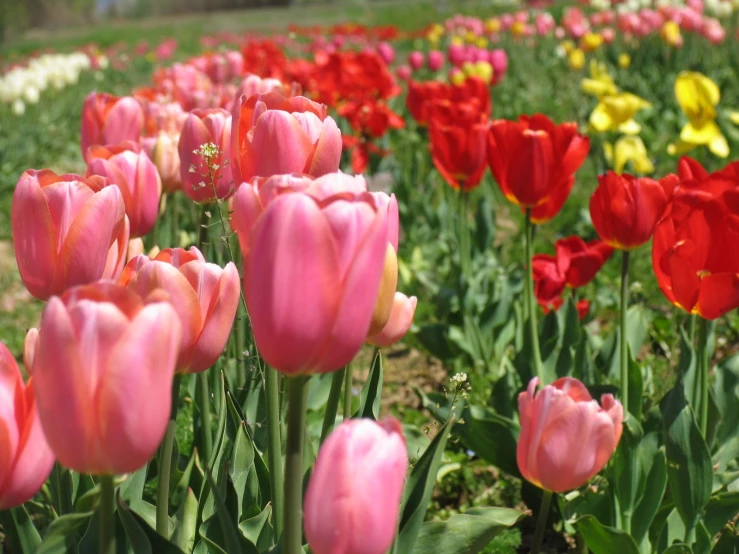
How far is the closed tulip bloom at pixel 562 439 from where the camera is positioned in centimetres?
127

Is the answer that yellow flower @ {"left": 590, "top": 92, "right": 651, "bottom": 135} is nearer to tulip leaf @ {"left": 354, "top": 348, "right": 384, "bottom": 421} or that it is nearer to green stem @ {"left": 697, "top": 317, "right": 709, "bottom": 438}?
green stem @ {"left": 697, "top": 317, "right": 709, "bottom": 438}

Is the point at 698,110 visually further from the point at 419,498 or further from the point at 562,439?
the point at 419,498

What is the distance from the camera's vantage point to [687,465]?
1.56m

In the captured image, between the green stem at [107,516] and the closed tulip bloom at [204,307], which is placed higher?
the closed tulip bloom at [204,307]

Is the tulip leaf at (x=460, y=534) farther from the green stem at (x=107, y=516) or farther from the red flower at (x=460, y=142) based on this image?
the red flower at (x=460, y=142)

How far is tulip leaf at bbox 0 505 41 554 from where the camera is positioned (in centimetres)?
107

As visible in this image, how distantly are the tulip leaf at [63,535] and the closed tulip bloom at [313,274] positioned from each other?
1.10ft

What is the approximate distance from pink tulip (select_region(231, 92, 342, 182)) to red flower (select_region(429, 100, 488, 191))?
4.79ft

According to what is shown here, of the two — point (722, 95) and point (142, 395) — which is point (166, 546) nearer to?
point (142, 395)

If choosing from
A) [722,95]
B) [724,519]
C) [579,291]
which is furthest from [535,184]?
[722,95]

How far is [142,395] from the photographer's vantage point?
2.24 feet

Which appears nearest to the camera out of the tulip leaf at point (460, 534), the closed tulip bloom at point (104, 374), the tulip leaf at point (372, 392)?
the closed tulip bloom at point (104, 374)

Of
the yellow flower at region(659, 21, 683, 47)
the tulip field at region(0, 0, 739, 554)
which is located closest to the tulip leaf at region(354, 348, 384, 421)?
the tulip field at region(0, 0, 739, 554)

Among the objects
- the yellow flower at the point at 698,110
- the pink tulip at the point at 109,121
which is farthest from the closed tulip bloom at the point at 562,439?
the yellow flower at the point at 698,110
